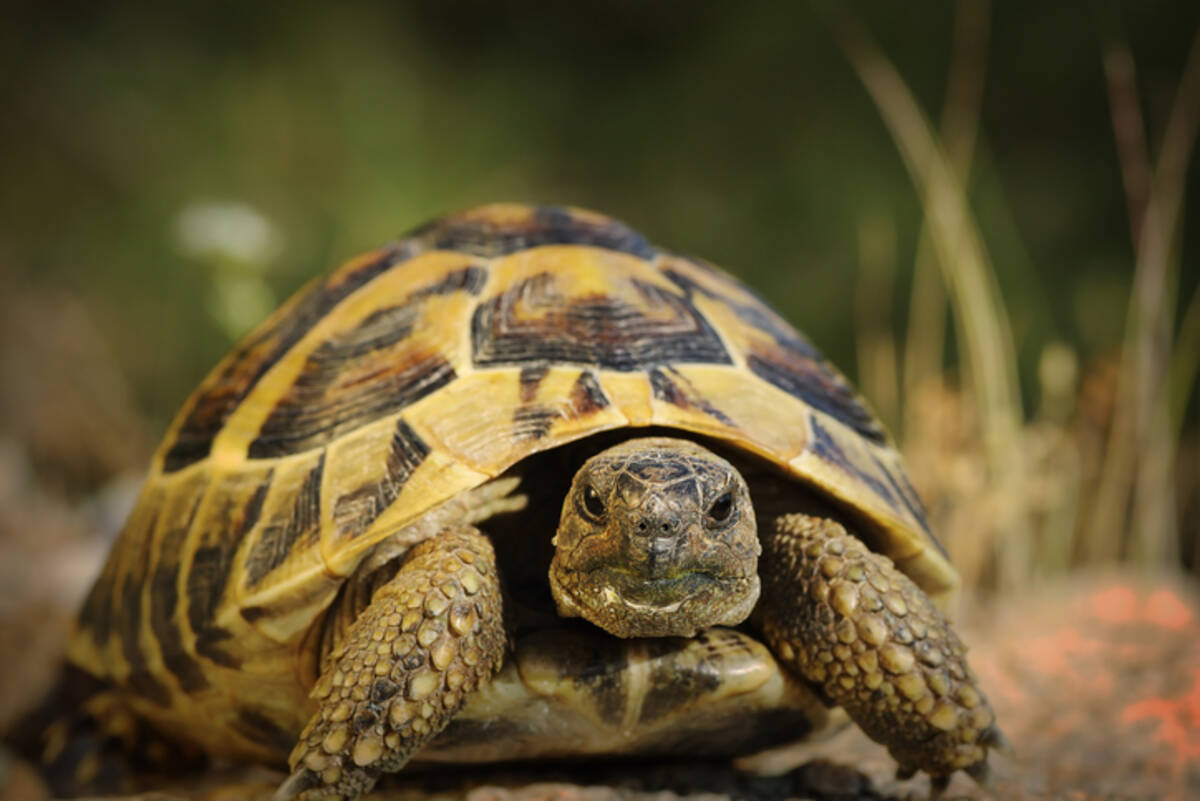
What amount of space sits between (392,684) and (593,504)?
447 millimetres

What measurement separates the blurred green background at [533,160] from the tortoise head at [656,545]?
3.26 m

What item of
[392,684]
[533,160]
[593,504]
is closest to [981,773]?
[593,504]

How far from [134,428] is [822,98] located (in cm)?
514

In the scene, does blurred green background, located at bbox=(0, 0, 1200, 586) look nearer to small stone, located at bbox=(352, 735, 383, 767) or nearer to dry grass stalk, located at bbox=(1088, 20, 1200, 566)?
dry grass stalk, located at bbox=(1088, 20, 1200, 566)

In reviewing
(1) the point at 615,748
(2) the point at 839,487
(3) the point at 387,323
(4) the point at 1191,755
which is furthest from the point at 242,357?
(4) the point at 1191,755

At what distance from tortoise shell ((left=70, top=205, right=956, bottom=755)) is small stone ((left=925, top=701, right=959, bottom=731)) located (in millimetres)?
366

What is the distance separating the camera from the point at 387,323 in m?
2.05

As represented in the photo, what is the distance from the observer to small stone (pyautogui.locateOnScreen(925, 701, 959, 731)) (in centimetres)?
161

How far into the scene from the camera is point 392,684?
1459 mm

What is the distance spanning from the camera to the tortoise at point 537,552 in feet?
4.91

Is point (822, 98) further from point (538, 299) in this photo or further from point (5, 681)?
point (5, 681)

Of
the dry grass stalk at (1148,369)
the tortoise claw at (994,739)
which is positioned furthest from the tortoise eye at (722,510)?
the dry grass stalk at (1148,369)

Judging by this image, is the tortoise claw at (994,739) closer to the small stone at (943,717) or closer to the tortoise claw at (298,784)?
the small stone at (943,717)

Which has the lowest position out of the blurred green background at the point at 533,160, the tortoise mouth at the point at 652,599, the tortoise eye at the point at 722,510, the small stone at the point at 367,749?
the small stone at the point at 367,749
